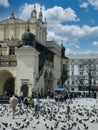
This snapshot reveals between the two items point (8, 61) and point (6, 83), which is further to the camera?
point (6, 83)

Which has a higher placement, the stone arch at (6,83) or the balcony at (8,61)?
the balcony at (8,61)

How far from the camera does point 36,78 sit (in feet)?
186

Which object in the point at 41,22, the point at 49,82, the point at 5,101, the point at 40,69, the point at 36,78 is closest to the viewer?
the point at 5,101

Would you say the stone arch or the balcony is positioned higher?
the balcony

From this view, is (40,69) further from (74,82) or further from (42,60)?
(74,82)

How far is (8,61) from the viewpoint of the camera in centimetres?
5903

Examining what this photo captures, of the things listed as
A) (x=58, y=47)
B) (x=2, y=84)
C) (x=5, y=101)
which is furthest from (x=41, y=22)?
(x=5, y=101)

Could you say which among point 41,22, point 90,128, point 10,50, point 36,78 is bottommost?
point 90,128

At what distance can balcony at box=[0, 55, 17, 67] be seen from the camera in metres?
58.4

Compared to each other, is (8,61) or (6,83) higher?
(8,61)

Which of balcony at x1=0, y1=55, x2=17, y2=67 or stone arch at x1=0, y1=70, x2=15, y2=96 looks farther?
stone arch at x1=0, y1=70, x2=15, y2=96

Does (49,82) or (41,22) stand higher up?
(41,22)

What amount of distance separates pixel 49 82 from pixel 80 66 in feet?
169

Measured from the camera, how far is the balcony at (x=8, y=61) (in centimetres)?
5841
